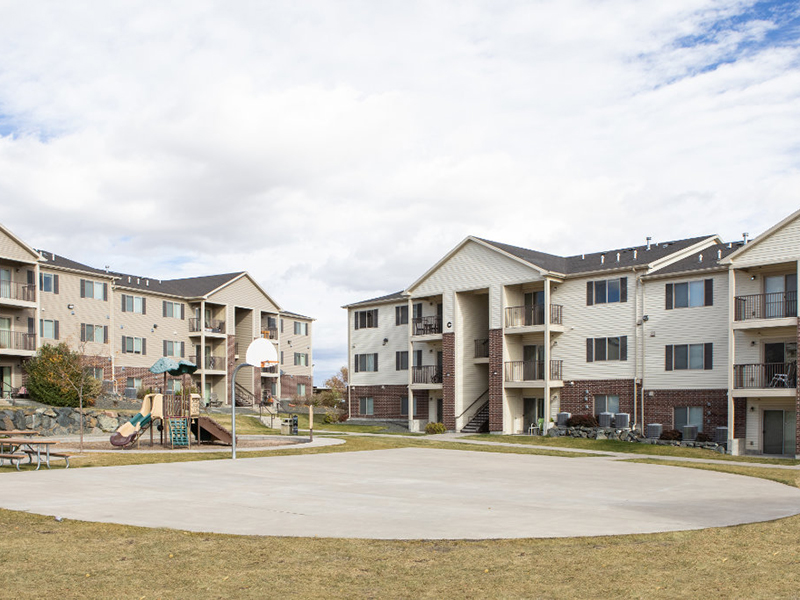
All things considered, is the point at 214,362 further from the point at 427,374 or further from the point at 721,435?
the point at 721,435

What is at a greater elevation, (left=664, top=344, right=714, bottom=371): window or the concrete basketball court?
(left=664, top=344, right=714, bottom=371): window

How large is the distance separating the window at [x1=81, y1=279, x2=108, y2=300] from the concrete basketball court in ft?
106

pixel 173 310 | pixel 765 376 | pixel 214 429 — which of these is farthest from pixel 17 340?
pixel 765 376

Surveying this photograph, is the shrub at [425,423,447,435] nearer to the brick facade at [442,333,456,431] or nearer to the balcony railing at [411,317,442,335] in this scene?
the brick facade at [442,333,456,431]

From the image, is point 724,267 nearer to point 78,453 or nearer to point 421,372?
point 421,372

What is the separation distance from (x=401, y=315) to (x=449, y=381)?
7967mm

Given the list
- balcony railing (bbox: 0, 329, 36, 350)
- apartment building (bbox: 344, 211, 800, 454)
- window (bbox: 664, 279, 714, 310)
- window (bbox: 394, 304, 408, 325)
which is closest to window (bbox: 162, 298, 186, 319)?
balcony railing (bbox: 0, 329, 36, 350)

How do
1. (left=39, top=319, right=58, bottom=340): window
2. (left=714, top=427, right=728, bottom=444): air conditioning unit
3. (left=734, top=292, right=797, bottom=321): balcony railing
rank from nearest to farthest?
(left=734, top=292, right=797, bottom=321): balcony railing
(left=714, top=427, right=728, bottom=444): air conditioning unit
(left=39, top=319, right=58, bottom=340): window

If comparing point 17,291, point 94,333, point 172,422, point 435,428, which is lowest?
point 435,428

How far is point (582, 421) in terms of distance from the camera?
122 ft

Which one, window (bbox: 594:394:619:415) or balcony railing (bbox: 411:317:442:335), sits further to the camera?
balcony railing (bbox: 411:317:442:335)

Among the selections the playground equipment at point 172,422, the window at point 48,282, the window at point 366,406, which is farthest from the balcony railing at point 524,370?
the window at point 48,282

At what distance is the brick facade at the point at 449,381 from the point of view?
43.2 metres

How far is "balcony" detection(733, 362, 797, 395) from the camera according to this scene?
31.2 meters
